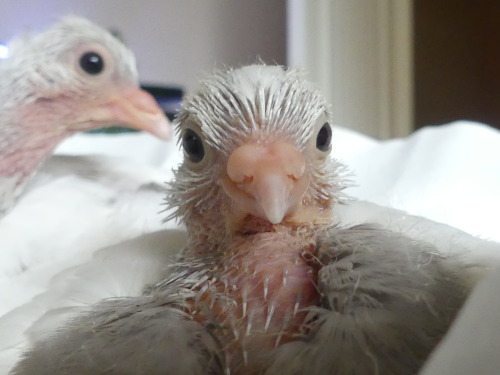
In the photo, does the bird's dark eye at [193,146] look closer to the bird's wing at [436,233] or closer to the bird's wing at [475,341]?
the bird's wing at [436,233]

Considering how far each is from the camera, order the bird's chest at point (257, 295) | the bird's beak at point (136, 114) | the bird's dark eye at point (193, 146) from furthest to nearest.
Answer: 1. the bird's beak at point (136, 114)
2. the bird's dark eye at point (193, 146)
3. the bird's chest at point (257, 295)

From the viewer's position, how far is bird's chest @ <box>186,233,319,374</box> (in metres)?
0.36

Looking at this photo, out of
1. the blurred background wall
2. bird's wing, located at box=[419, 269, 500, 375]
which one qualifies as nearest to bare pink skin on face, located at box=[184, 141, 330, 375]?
bird's wing, located at box=[419, 269, 500, 375]

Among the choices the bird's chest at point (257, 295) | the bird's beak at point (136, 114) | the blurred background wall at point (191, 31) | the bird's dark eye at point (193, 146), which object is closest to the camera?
the bird's chest at point (257, 295)

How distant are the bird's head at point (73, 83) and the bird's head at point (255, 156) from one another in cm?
40

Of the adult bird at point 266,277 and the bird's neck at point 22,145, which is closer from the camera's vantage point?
the adult bird at point 266,277

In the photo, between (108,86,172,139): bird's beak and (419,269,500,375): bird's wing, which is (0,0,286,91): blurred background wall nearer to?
(108,86,172,139): bird's beak

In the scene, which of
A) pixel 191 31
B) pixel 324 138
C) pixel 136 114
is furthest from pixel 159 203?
pixel 191 31

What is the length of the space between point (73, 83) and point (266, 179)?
1.85 feet

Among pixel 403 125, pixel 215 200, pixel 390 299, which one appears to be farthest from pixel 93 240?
pixel 403 125

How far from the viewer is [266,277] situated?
0.39 metres

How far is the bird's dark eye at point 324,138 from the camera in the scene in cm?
48

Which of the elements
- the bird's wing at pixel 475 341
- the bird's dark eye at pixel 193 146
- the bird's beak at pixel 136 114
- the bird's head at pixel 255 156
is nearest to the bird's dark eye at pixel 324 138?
the bird's head at pixel 255 156

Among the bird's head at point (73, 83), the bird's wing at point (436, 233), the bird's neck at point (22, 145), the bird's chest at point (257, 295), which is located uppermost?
the bird's head at point (73, 83)
